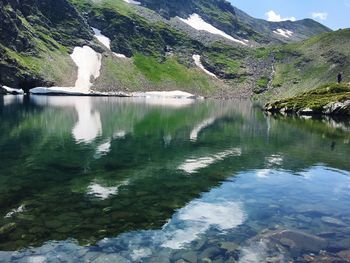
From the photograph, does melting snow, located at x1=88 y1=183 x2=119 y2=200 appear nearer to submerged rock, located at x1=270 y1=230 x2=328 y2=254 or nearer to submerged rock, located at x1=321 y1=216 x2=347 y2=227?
submerged rock, located at x1=270 y1=230 x2=328 y2=254

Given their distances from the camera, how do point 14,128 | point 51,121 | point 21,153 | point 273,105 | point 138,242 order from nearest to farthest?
point 138,242
point 21,153
point 14,128
point 51,121
point 273,105

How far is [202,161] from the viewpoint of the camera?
48656 millimetres

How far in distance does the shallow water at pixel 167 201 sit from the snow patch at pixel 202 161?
12 centimetres

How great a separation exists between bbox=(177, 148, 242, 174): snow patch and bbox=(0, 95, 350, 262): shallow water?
0.40 ft

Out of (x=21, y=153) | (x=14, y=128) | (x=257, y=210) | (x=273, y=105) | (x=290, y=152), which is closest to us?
(x=257, y=210)

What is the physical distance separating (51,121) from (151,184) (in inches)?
2192

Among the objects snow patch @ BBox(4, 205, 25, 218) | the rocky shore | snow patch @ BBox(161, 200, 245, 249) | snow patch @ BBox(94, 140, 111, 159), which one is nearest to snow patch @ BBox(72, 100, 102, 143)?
snow patch @ BBox(94, 140, 111, 159)

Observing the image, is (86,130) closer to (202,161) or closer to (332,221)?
(202,161)

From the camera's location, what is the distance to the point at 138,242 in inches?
898

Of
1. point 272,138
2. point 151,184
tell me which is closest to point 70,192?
point 151,184

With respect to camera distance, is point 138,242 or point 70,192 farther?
point 70,192

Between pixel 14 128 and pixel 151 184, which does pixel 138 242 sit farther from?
pixel 14 128

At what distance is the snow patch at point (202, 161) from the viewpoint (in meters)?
44.2

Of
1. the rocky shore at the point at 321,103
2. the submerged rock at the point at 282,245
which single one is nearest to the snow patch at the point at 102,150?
the submerged rock at the point at 282,245
